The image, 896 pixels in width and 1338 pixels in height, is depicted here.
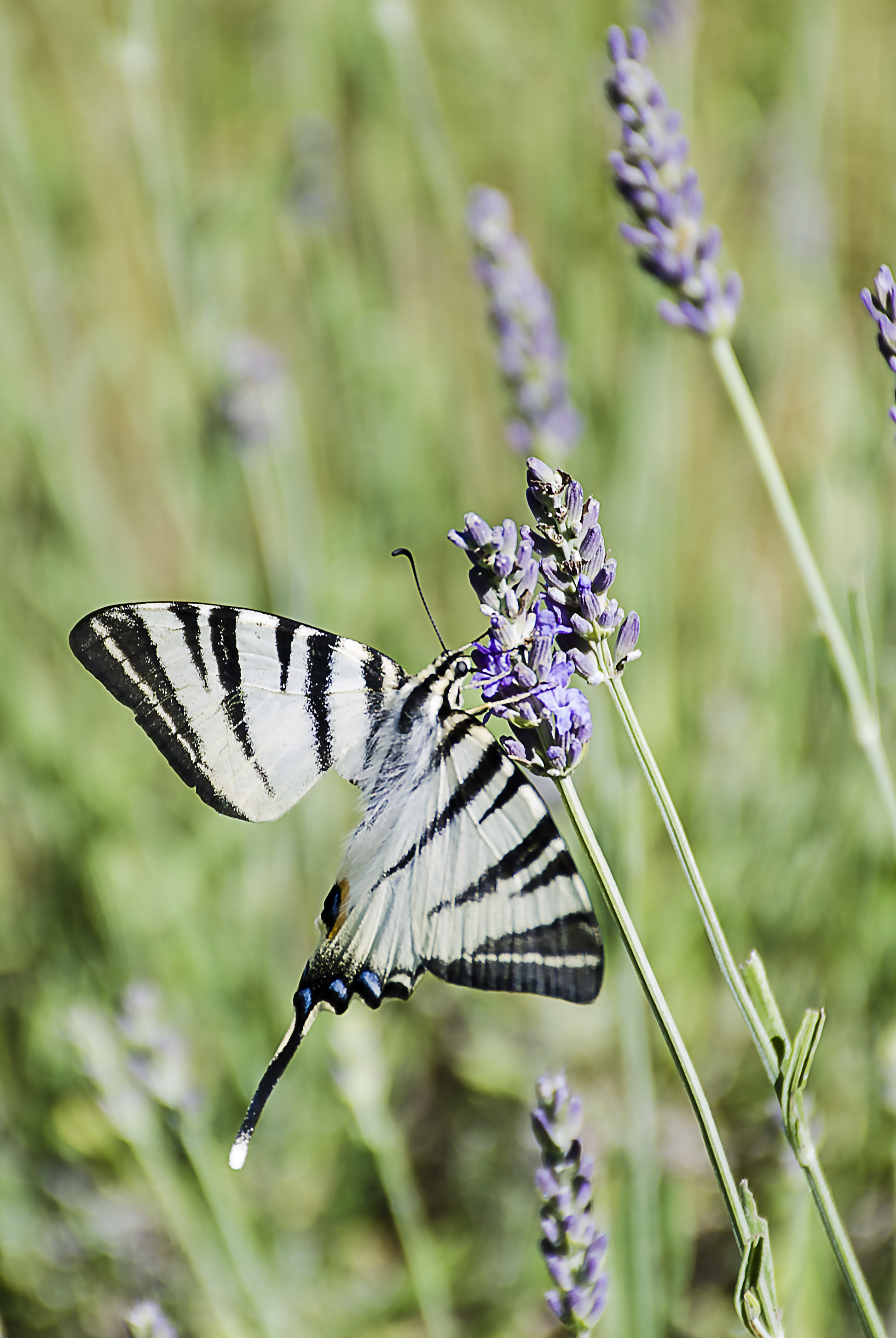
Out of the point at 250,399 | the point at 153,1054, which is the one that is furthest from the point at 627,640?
the point at 250,399

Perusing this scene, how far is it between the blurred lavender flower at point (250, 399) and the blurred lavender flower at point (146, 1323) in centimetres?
159

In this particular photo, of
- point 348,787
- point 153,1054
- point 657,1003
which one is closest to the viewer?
point 657,1003

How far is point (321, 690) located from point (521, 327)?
780 millimetres

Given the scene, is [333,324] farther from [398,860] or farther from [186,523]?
[398,860]

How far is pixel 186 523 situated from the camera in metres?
2.46

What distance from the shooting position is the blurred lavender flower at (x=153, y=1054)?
1271mm

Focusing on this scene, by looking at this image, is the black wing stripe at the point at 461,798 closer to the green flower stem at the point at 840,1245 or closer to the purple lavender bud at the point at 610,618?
the purple lavender bud at the point at 610,618

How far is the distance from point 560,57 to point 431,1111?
2078 millimetres

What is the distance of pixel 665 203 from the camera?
1.17 m

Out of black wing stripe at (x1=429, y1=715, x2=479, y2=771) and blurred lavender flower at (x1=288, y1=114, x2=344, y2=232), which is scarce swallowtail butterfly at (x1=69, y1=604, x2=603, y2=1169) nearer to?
black wing stripe at (x1=429, y1=715, x2=479, y2=771)

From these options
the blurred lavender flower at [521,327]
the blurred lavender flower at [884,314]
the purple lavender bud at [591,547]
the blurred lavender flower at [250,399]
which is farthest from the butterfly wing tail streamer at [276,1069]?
the blurred lavender flower at [250,399]

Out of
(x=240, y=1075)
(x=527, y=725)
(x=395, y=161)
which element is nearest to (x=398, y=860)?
(x=527, y=725)

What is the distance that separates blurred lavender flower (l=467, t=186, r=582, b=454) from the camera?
173cm

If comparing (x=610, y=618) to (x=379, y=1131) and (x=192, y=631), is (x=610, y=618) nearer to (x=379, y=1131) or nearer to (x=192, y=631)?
(x=192, y=631)
